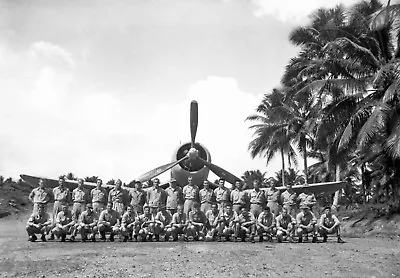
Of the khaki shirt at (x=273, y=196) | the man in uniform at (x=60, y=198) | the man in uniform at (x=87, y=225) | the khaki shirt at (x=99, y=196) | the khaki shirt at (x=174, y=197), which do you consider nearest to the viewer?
the man in uniform at (x=87, y=225)

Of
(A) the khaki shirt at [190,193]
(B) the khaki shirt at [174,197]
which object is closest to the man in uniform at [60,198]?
(B) the khaki shirt at [174,197]

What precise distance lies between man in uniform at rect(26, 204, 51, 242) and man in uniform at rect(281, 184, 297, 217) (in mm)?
8068

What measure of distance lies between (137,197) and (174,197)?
137 centimetres


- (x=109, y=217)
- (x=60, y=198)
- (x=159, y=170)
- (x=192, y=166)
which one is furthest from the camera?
(x=192, y=166)

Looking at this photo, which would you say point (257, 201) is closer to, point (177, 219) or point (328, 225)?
point (328, 225)

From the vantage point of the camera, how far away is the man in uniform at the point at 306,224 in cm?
1560

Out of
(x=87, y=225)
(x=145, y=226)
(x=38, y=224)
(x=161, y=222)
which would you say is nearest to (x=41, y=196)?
(x=38, y=224)

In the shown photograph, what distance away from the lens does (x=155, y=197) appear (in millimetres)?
17109

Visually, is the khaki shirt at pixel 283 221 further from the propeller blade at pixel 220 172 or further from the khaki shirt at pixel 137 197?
the propeller blade at pixel 220 172

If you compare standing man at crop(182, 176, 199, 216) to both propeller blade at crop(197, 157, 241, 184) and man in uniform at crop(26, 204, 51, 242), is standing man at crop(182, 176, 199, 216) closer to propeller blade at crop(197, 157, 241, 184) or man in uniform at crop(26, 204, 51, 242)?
man in uniform at crop(26, 204, 51, 242)

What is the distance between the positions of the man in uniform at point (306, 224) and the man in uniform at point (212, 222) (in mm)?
2676

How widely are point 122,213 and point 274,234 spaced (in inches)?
207

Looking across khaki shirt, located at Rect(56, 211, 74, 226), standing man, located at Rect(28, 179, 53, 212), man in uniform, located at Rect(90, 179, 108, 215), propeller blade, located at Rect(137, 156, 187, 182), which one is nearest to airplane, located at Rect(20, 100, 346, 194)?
propeller blade, located at Rect(137, 156, 187, 182)

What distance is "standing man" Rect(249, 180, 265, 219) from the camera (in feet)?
55.5
